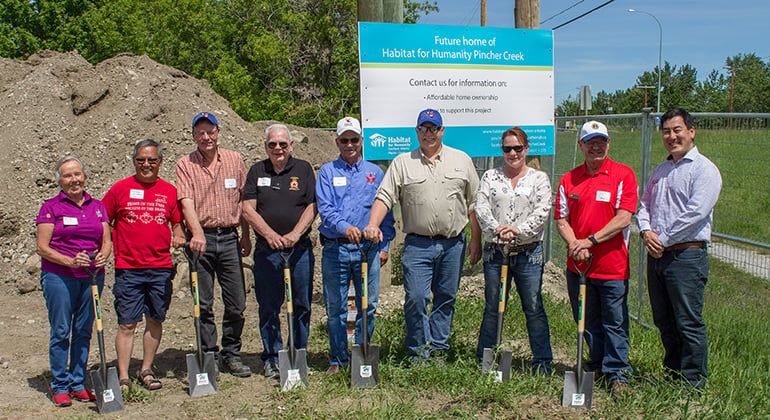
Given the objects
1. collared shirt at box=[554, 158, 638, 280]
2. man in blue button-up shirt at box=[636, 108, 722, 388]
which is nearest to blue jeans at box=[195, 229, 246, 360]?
collared shirt at box=[554, 158, 638, 280]

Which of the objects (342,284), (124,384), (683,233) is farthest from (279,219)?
(683,233)

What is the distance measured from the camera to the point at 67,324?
474 centimetres

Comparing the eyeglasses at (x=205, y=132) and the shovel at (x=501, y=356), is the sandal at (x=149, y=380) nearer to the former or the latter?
the eyeglasses at (x=205, y=132)

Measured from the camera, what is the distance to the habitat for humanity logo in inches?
246

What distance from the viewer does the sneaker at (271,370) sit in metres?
5.34

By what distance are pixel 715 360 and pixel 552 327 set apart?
1.64 m

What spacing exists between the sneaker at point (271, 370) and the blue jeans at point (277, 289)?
36 mm

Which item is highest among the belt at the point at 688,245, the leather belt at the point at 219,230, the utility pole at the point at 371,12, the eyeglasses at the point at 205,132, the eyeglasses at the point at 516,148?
the utility pole at the point at 371,12

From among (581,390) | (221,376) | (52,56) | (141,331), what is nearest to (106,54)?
(52,56)

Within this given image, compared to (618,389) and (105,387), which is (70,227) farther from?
(618,389)

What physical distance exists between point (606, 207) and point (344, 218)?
6.49 ft

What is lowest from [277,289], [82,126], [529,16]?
[277,289]

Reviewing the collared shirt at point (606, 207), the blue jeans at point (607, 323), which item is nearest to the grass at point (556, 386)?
the blue jeans at point (607, 323)

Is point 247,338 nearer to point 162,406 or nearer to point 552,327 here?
point 162,406
